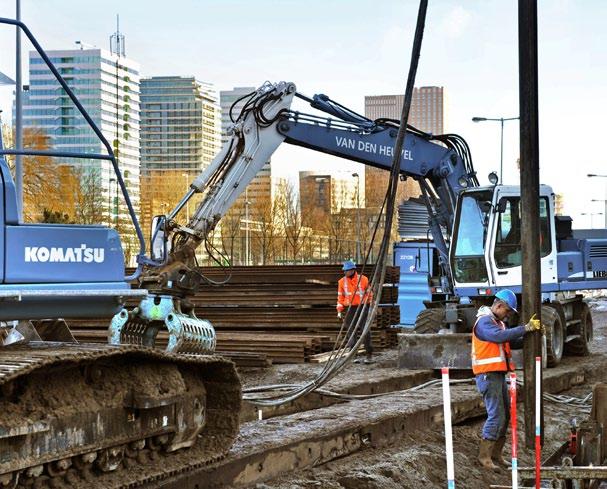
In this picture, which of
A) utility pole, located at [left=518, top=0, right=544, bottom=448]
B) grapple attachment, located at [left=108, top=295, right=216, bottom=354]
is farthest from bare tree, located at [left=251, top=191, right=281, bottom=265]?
utility pole, located at [left=518, top=0, right=544, bottom=448]

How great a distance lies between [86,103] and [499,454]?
594 centimetres

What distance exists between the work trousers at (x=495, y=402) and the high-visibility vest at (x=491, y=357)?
65 mm

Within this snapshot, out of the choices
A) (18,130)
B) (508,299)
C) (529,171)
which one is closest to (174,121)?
(529,171)

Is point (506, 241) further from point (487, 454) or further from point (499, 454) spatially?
point (487, 454)

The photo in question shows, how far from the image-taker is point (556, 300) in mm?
18688

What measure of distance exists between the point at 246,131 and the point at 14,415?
9.90 m

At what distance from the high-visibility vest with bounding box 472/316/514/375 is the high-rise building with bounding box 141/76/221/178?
3759 millimetres

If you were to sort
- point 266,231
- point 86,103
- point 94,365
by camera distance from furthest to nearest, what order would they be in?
point 266,231
point 94,365
point 86,103

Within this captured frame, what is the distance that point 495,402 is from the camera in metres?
10.3

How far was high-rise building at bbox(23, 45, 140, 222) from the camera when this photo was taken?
6.56 meters

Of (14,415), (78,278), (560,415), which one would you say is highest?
(78,278)

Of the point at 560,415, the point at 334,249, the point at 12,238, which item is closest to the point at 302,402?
the point at 560,415

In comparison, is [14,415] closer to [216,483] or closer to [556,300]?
[216,483]

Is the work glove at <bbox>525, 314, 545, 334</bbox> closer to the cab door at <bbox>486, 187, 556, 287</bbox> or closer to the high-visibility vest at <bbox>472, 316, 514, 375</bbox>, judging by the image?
the high-visibility vest at <bbox>472, 316, 514, 375</bbox>
